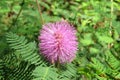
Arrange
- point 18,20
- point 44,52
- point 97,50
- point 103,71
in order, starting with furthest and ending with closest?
point 18,20 < point 97,50 < point 44,52 < point 103,71

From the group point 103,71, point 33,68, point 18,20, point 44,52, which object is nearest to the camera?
point 103,71

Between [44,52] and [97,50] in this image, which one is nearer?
[44,52]

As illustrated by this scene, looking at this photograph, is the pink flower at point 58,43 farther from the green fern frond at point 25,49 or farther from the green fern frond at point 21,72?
the green fern frond at point 21,72

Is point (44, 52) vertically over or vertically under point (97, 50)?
over

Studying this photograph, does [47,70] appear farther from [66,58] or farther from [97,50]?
[97,50]

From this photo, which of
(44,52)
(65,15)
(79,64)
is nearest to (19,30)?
(65,15)

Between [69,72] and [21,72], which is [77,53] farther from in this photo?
[21,72]

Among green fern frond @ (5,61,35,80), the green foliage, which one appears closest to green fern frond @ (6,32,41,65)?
the green foliage

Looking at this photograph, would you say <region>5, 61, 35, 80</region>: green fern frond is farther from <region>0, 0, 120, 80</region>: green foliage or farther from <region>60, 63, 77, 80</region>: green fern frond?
<region>60, 63, 77, 80</region>: green fern frond
